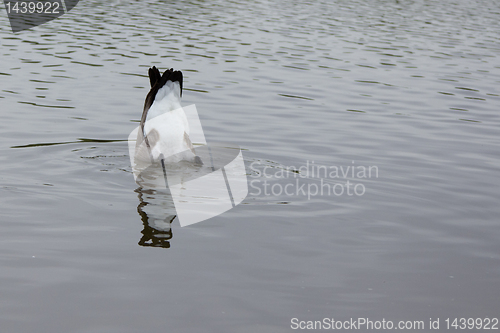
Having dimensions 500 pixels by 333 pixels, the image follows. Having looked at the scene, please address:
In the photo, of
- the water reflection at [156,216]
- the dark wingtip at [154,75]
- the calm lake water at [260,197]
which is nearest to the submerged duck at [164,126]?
the dark wingtip at [154,75]

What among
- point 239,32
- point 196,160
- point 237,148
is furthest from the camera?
point 239,32

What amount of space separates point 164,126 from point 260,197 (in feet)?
5.40

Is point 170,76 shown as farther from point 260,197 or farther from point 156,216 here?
point 156,216

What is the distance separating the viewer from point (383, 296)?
494cm

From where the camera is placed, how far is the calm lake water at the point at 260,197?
4.75 metres

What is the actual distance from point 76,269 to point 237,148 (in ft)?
15.3

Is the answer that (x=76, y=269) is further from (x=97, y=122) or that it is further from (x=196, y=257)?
(x=97, y=122)

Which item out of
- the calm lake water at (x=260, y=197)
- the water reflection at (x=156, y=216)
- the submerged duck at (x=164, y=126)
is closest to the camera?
the calm lake water at (x=260, y=197)

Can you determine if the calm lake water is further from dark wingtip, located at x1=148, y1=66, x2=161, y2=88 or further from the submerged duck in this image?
dark wingtip, located at x1=148, y1=66, x2=161, y2=88

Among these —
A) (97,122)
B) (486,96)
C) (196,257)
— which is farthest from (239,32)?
(196,257)

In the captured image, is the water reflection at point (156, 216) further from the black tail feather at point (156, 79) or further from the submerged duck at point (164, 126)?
the black tail feather at point (156, 79)

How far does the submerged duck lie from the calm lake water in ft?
1.50

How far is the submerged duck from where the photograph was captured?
7.99 meters

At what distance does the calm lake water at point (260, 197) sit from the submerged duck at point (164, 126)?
458mm
